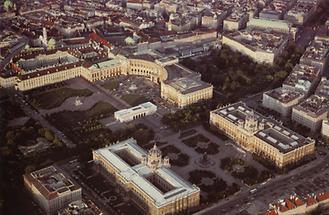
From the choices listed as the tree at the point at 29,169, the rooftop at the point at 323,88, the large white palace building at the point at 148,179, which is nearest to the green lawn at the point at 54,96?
the tree at the point at 29,169

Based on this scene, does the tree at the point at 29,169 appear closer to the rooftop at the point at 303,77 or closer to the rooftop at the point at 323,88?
the rooftop at the point at 303,77

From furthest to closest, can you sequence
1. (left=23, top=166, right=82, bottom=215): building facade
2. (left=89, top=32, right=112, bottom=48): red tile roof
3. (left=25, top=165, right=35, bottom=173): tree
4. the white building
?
(left=89, top=32, right=112, bottom=48): red tile roof → the white building → (left=25, top=165, right=35, bottom=173): tree → (left=23, top=166, right=82, bottom=215): building facade

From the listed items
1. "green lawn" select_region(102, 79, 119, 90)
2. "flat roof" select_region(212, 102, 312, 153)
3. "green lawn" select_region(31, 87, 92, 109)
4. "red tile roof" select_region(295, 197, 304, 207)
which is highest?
"flat roof" select_region(212, 102, 312, 153)

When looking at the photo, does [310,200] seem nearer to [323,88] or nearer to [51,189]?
[51,189]

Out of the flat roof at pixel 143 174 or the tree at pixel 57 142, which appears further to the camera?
the tree at pixel 57 142

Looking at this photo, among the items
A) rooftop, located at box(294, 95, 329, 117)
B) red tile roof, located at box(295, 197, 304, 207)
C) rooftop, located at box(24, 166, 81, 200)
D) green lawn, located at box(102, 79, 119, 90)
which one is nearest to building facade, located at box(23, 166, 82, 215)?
rooftop, located at box(24, 166, 81, 200)

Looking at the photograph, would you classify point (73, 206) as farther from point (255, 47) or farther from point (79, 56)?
point (255, 47)

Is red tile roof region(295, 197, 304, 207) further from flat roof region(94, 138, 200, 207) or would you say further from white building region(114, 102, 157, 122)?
white building region(114, 102, 157, 122)
